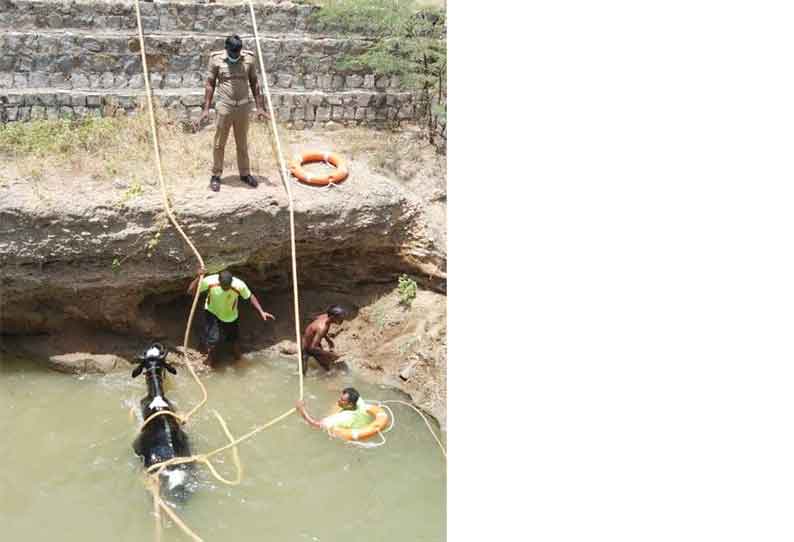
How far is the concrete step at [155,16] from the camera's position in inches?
398

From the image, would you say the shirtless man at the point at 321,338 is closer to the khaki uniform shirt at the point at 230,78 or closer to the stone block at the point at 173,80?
the khaki uniform shirt at the point at 230,78

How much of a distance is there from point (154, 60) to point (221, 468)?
5.54 m

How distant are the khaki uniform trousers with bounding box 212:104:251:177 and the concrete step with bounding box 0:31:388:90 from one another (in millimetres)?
2145

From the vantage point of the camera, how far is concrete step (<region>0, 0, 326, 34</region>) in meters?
10.1

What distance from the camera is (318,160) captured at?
9.86 m

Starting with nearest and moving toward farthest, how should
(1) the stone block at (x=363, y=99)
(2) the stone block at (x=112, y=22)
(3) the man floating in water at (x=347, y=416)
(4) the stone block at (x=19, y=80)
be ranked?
(3) the man floating in water at (x=347, y=416) < (4) the stone block at (x=19, y=80) < (2) the stone block at (x=112, y=22) < (1) the stone block at (x=363, y=99)

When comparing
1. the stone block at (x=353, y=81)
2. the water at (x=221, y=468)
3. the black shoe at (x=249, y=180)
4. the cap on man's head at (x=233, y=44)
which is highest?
the cap on man's head at (x=233, y=44)

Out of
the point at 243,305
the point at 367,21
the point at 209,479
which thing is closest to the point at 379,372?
the point at 243,305

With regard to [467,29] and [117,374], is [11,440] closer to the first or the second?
[117,374]

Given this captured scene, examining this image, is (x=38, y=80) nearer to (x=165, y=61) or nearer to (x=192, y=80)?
(x=165, y=61)

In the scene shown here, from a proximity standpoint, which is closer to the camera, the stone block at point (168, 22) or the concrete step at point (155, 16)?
the concrete step at point (155, 16)

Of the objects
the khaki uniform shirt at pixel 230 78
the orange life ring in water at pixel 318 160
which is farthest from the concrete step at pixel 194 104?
the khaki uniform shirt at pixel 230 78

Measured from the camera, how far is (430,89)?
36.7 feet

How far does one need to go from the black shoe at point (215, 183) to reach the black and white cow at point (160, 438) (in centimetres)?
195
